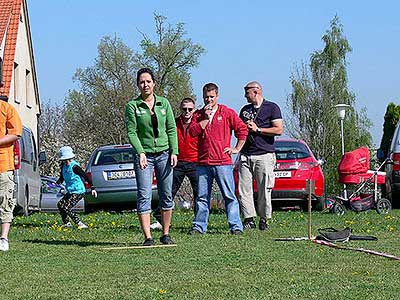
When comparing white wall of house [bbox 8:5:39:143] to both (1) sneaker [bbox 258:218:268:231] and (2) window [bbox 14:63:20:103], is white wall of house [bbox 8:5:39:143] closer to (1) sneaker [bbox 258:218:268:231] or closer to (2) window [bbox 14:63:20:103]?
(2) window [bbox 14:63:20:103]

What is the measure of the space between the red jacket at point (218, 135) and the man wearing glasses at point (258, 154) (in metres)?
0.75

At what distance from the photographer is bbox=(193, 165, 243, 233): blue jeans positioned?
12.5 metres

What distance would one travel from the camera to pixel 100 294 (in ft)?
23.3

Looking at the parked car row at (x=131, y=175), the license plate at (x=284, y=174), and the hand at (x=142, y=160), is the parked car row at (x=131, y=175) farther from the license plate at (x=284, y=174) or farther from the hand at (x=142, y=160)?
the hand at (x=142, y=160)

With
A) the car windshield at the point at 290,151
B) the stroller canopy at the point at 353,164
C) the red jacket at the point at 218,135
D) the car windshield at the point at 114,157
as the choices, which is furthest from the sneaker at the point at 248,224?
the car windshield at the point at 114,157

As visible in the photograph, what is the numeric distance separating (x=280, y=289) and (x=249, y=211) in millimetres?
6094

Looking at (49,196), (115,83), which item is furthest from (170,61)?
(49,196)

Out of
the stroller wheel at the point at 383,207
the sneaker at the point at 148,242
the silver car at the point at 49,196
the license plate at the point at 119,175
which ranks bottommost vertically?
the silver car at the point at 49,196

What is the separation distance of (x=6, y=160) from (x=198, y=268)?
121 inches

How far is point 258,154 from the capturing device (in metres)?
13.4

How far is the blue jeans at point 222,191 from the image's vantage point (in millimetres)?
12477

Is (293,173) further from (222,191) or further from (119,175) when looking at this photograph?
(222,191)

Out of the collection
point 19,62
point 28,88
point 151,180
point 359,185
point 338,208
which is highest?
point 19,62

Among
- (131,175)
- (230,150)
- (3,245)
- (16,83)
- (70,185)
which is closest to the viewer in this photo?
(3,245)
